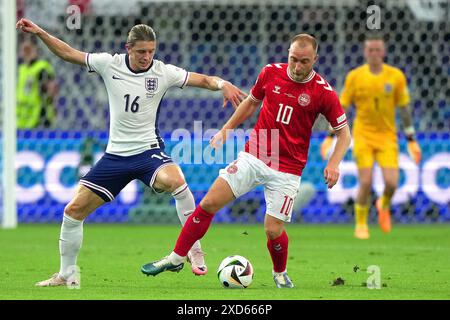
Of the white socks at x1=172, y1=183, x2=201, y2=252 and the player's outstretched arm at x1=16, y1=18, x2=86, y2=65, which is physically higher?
the player's outstretched arm at x1=16, y1=18, x2=86, y2=65

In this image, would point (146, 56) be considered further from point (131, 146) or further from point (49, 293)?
point (49, 293)

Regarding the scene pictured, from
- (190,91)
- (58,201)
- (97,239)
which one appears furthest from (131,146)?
(190,91)

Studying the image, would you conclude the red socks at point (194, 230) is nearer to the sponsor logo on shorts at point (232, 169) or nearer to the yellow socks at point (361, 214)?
the sponsor logo on shorts at point (232, 169)

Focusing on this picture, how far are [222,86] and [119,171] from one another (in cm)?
106

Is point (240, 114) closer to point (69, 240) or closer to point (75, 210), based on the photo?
point (75, 210)

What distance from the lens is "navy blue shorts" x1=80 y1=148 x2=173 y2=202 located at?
826 centimetres

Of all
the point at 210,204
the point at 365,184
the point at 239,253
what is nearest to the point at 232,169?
the point at 210,204

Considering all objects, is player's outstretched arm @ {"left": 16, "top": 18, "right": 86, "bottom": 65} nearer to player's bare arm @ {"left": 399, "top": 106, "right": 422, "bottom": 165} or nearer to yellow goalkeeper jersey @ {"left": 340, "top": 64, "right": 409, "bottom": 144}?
yellow goalkeeper jersey @ {"left": 340, "top": 64, "right": 409, "bottom": 144}

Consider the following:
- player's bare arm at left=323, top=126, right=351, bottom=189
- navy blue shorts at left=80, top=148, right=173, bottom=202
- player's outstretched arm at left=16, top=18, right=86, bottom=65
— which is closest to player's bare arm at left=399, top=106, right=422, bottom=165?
player's bare arm at left=323, top=126, right=351, bottom=189

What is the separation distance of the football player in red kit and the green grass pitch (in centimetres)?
34

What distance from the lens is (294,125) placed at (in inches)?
320

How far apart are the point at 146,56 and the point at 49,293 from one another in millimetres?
2060

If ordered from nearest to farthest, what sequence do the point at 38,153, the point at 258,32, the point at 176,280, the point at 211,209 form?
the point at 211,209 → the point at 176,280 → the point at 38,153 → the point at 258,32

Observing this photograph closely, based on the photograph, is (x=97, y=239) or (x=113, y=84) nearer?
(x=113, y=84)
